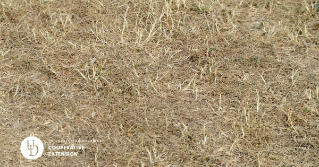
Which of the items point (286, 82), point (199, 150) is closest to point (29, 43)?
point (199, 150)

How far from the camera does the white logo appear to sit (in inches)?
119

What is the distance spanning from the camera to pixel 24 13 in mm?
4289

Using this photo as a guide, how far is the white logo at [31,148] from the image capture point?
3014mm

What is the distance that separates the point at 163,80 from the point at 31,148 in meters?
1.36

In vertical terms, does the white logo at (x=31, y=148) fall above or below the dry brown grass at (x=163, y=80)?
below

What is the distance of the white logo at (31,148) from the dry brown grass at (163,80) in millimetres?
48

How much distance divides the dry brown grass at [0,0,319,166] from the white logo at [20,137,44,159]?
48mm

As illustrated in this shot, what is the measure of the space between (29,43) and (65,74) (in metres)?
0.64

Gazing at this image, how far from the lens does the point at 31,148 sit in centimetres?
302

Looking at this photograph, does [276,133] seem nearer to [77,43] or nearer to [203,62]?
[203,62]

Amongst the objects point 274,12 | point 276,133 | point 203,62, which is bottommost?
point 276,133

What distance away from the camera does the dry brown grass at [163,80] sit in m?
3.07

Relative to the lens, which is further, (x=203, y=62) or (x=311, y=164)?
(x=203, y=62)

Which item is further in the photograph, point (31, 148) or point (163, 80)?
point (163, 80)
